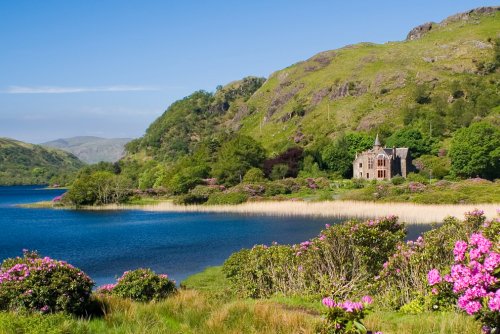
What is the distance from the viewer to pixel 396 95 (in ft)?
487

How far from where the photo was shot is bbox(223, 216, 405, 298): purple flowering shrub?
17.9 meters

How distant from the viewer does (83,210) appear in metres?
85.1

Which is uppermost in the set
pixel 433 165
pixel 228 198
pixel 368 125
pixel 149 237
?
pixel 368 125

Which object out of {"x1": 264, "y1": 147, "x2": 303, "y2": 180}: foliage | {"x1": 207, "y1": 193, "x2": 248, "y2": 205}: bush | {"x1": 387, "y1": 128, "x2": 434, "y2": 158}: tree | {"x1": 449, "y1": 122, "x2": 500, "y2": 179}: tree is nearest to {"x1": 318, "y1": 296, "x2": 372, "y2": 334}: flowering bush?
{"x1": 207, "y1": 193, "x2": 248, "y2": 205}: bush

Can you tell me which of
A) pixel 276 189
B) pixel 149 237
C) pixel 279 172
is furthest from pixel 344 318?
pixel 279 172

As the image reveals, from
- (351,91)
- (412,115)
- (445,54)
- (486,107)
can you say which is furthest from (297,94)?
(486,107)

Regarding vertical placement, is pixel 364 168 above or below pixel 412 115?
below

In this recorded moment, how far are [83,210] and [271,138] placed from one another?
3404 inches

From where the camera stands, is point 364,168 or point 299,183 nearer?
point 299,183

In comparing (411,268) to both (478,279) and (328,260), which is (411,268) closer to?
(328,260)

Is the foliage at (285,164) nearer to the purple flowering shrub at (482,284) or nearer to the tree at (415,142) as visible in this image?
the tree at (415,142)

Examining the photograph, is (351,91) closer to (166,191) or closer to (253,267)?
(166,191)

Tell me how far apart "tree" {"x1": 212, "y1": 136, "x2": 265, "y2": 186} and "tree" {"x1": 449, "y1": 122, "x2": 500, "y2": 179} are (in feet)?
118

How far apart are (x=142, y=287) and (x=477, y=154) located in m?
77.5
